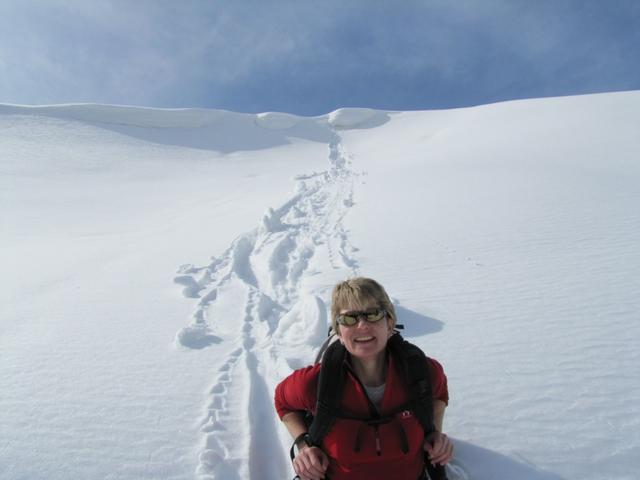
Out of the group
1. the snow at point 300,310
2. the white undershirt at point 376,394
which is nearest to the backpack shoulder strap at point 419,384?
the white undershirt at point 376,394

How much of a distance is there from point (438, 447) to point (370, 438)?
31 centimetres

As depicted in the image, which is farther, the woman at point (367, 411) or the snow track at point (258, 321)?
the snow track at point (258, 321)

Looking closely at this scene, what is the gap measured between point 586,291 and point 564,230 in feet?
6.13

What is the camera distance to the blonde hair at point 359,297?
1.66 m

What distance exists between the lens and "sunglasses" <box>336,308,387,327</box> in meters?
1.64

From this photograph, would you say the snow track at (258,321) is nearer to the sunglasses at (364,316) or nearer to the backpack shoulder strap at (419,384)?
the backpack shoulder strap at (419,384)

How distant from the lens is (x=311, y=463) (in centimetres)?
163

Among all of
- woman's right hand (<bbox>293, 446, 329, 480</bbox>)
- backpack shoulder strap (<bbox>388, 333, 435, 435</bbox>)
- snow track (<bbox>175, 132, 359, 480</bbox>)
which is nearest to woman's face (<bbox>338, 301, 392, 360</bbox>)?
backpack shoulder strap (<bbox>388, 333, 435, 435</bbox>)

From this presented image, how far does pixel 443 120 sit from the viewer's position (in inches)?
1059

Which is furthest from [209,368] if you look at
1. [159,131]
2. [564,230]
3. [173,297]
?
[159,131]

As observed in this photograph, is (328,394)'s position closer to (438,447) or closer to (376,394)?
(376,394)

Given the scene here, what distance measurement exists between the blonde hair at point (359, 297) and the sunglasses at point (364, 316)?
0.02 m

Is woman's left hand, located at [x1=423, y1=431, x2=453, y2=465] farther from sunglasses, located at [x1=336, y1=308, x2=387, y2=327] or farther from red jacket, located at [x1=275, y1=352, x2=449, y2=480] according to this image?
sunglasses, located at [x1=336, y1=308, x2=387, y2=327]

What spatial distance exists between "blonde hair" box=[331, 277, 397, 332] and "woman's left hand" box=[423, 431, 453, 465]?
539 millimetres
